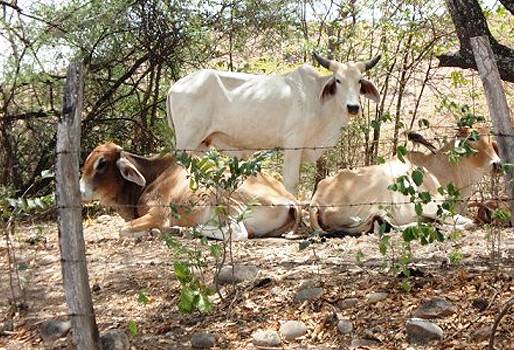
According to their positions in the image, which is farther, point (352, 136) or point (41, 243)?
point (352, 136)

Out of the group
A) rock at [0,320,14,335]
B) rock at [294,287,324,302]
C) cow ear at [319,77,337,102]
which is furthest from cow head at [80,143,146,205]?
rock at [294,287,324,302]

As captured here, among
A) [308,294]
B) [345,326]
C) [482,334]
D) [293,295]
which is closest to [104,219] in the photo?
[293,295]

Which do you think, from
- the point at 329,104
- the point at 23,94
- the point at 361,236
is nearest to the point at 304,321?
the point at 361,236

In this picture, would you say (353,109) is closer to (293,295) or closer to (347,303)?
(293,295)

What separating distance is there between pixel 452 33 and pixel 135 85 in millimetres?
3975

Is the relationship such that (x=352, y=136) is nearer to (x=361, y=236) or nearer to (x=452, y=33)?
(x=452, y=33)

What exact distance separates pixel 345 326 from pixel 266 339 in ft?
1.41

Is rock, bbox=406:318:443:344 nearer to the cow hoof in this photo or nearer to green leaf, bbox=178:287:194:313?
green leaf, bbox=178:287:194:313

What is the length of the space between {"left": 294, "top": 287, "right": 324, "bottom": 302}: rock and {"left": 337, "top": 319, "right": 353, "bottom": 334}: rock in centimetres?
39

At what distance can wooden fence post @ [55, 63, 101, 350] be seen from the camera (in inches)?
172

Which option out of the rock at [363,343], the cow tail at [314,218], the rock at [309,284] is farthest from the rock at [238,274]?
the cow tail at [314,218]

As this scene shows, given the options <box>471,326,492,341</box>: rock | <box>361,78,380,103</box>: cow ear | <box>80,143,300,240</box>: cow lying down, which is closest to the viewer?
<box>471,326,492,341</box>: rock

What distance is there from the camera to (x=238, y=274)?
5762 millimetres

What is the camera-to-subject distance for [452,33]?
1037 centimetres
